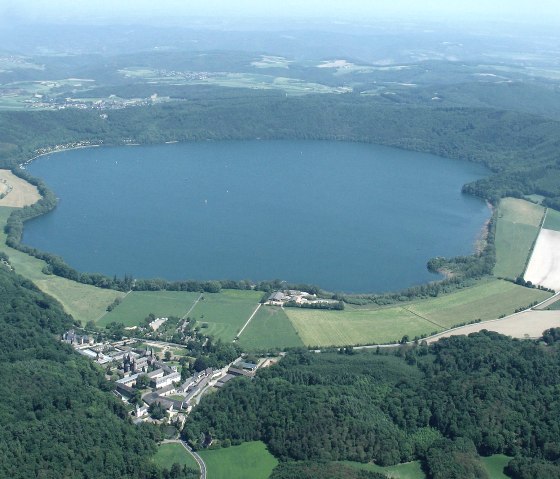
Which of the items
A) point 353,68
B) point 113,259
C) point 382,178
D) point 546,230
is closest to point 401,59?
point 353,68

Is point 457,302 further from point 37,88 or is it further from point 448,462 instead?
point 37,88

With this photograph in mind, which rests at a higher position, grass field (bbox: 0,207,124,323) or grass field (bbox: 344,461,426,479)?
grass field (bbox: 344,461,426,479)

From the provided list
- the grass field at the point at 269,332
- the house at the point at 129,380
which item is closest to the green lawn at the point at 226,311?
the grass field at the point at 269,332

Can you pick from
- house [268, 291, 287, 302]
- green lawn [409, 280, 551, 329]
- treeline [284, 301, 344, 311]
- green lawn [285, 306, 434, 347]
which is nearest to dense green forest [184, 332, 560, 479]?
green lawn [285, 306, 434, 347]

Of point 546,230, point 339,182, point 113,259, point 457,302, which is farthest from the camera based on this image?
point 339,182

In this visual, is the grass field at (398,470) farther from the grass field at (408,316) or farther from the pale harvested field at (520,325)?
the pale harvested field at (520,325)

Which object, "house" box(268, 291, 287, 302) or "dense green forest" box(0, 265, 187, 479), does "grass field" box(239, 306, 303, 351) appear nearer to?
"house" box(268, 291, 287, 302)
